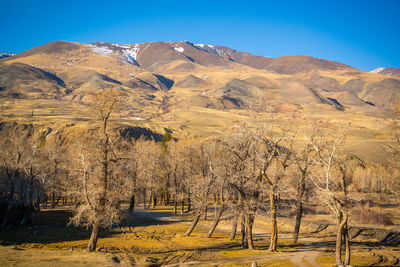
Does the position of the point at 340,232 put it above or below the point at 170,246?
above

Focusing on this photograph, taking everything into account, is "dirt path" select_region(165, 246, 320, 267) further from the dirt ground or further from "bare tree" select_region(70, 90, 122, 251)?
"bare tree" select_region(70, 90, 122, 251)

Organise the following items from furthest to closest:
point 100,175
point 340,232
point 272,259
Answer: point 100,175 < point 272,259 < point 340,232

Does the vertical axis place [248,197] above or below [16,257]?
above

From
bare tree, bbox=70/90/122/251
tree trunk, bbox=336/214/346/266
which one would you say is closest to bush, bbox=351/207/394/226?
tree trunk, bbox=336/214/346/266

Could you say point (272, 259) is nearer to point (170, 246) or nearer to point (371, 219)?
point (170, 246)

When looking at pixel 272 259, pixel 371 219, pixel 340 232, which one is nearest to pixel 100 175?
pixel 272 259

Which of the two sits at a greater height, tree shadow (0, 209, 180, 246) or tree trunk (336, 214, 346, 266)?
tree trunk (336, 214, 346, 266)

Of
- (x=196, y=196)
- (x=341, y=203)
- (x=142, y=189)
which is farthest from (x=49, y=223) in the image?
(x=341, y=203)

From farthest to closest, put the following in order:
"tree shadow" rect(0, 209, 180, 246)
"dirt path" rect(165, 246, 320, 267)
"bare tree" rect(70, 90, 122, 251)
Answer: "tree shadow" rect(0, 209, 180, 246) < "bare tree" rect(70, 90, 122, 251) < "dirt path" rect(165, 246, 320, 267)

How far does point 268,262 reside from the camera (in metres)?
23.7

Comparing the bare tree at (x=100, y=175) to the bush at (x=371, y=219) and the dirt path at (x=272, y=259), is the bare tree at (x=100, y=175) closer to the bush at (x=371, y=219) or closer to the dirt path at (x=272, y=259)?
the dirt path at (x=272, y=259)

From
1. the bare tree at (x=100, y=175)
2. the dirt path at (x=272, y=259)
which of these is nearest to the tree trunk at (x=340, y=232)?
the dirt path at (x=272, y=259)

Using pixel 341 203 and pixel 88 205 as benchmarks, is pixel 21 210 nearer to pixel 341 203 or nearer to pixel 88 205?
pixel 88 205

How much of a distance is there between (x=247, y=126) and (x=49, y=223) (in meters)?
33.6
